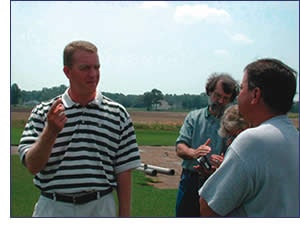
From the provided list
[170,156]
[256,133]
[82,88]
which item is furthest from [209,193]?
[170,156]

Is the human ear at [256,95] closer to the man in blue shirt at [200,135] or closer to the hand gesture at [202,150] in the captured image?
the hand gesture at [202,150]

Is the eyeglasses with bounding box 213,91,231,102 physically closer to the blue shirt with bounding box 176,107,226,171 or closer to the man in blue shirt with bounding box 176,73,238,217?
the man in blue shirt with bounding box 176,73,238,217

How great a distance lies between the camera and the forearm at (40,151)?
1.74m

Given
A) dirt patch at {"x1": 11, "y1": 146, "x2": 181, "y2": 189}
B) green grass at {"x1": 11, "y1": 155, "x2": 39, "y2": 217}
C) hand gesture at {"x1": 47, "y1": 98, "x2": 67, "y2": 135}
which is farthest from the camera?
dirt patch at {"x1": 11, "y1": 146, "x2": 181, "y2": 189}

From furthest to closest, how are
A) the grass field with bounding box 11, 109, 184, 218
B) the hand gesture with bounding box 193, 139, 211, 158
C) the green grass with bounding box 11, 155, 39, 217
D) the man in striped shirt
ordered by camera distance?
the grass field with bounding box 11, 109, 184, 218 → the green grass with bounding box 11, 155, 39, 217 → the hand gesture with bounding box 193, 139, 211, 158 → the man in striped shirt

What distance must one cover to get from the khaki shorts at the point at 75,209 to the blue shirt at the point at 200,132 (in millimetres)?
1005

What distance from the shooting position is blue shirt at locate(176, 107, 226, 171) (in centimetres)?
274

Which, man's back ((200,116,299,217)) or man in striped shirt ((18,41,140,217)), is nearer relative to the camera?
man's back ((200,116,299,217))

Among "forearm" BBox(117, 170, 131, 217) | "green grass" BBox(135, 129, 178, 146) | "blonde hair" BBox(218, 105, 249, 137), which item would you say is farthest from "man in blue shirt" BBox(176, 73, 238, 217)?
"green grass" BBox(135, 129, 178, 146)

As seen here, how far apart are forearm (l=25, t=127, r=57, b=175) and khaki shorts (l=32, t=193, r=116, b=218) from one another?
16 cm

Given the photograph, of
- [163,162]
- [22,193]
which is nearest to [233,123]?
[22,193]
